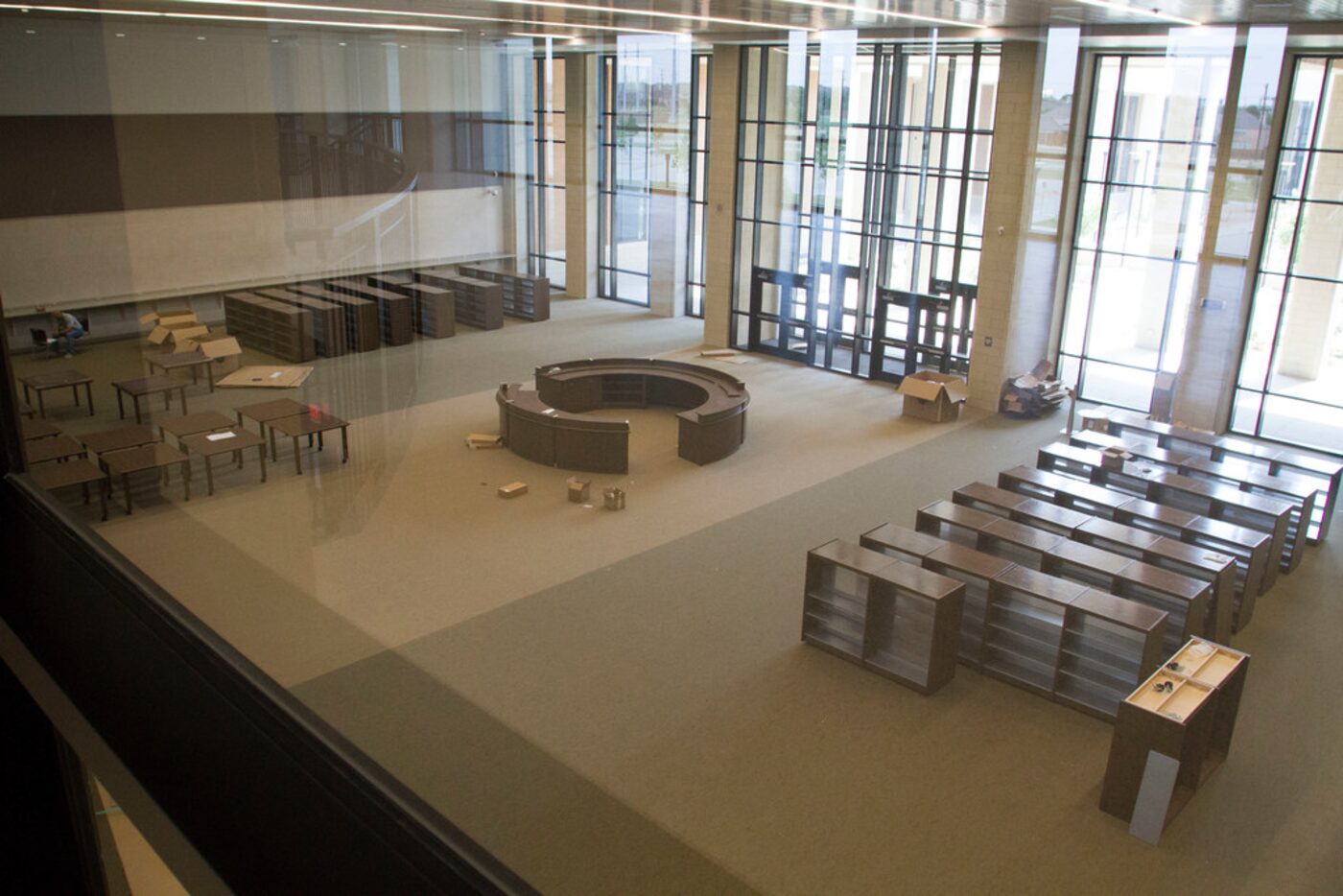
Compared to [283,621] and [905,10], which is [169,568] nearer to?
[283,621]

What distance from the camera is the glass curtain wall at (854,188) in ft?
41.7

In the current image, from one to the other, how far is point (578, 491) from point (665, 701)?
3.42 metres

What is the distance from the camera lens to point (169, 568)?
3.27 metres

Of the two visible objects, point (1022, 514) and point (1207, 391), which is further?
point (1207, 391)

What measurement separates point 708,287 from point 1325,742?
35.5 ft

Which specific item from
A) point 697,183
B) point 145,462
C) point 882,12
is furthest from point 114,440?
point 697,183

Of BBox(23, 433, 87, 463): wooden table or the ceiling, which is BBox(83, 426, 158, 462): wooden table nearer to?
BBox(23, 433, 87, 463): wooden table

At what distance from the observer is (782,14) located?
10.5 m

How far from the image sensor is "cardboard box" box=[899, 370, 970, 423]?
12047mm

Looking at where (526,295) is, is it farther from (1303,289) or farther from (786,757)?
(786,757)

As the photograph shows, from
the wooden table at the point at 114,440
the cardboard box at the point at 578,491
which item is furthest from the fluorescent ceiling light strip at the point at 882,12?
the wooden table at the point at 114,440

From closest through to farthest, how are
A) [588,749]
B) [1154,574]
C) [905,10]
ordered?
[588,749] < [1154,574] < [905,10]

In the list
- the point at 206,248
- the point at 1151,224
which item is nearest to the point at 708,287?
the point at 1151,224

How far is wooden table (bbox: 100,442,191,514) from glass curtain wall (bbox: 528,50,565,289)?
7723mm
